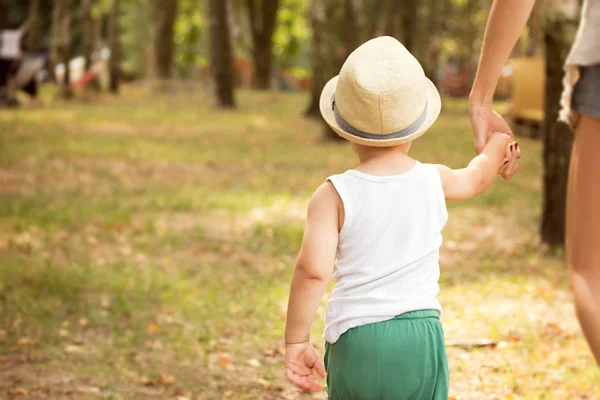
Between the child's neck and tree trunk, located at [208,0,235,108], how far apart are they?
2004 cm

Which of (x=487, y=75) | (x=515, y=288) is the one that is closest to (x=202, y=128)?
(x=515, y=288)

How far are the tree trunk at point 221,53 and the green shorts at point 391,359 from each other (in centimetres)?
2017

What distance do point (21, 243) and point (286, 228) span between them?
2311 millimetres

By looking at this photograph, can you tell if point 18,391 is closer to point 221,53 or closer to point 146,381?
point 146,381

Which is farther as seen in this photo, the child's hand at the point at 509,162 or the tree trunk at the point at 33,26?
the tree trunk at the point at 33,26

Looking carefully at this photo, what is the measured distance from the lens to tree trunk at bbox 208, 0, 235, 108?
22.8 metres

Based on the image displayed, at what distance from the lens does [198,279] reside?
7.03 m

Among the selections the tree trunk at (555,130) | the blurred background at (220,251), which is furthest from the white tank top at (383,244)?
the tree trunk at (555,130)

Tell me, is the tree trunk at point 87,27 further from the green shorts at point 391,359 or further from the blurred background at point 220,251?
the green shorts at point 391,359

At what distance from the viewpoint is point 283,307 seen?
20.6 feet

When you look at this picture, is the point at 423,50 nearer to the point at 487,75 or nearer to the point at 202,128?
the point at 202,128

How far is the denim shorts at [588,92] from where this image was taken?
2947mm

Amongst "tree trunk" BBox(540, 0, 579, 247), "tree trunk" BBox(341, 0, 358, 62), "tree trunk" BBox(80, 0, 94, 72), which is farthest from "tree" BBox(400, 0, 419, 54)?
"tree trunk" BBox(540, 0, 579, 247)

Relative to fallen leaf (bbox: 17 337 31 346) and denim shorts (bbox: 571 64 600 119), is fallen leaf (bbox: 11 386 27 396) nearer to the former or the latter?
fallen leaf (bbox: 17 337 31 346)
